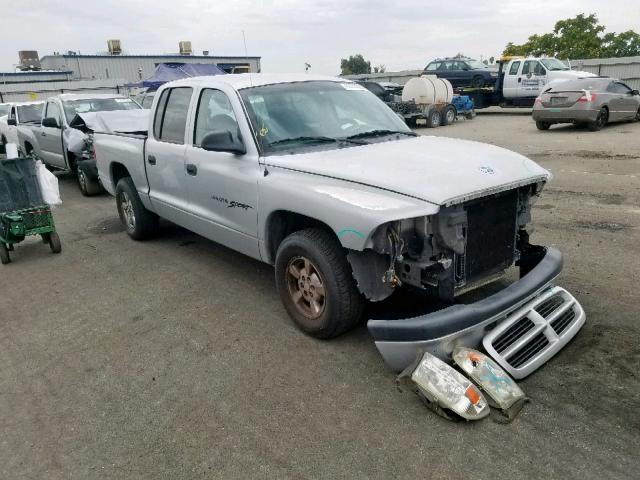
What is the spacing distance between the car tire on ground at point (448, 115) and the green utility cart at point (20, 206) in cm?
1638

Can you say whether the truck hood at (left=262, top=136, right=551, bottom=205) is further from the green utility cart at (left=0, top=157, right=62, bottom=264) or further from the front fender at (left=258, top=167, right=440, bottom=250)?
the green utility cart at (left=0, top=157, right=62, bottom=264)

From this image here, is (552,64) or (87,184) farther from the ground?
(552,64)

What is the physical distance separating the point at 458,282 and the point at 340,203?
3.02ft

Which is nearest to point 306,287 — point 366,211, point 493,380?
point 366,211

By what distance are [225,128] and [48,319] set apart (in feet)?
7.45

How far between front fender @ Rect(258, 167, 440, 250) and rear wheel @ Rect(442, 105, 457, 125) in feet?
56.8

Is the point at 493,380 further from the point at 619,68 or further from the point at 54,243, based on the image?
the point at 619,68

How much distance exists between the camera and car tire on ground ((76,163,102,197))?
973cm

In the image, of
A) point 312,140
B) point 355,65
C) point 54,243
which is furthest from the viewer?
point 355,65

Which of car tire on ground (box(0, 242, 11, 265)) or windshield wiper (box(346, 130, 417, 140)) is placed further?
car tire on ground (box(0, 242, 11, 265))

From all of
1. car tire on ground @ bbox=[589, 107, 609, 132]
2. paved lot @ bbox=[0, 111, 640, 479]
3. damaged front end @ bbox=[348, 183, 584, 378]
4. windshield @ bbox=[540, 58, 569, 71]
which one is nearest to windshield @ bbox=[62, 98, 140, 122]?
paved lot @ bbox=[0, 111, 640, 479]

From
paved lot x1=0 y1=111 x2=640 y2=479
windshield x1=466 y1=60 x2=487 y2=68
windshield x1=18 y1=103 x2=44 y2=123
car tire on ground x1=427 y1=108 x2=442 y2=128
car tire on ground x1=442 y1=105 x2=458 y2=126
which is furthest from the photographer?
windshield x1=466 y1=60 x2=487 y2=68

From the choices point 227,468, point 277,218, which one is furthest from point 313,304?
point 227,468

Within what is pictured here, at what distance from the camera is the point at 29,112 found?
13.1m
